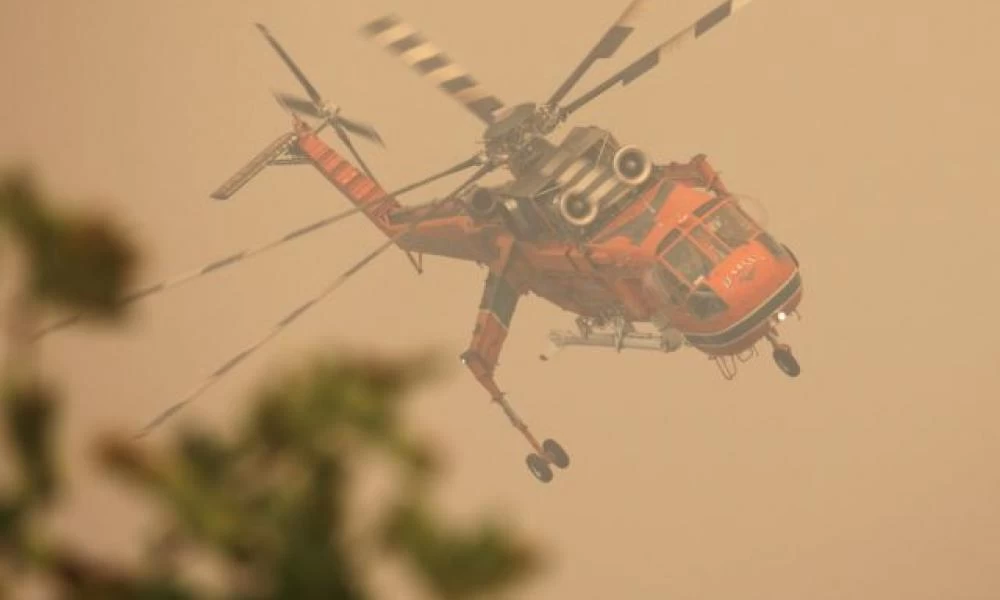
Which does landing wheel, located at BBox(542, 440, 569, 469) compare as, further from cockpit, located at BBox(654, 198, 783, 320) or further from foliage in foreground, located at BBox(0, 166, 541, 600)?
foliage in foreground, located at BBox(0, 166, 541, 600)

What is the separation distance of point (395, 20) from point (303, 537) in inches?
363

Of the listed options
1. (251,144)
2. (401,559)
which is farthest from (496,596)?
(251,144)

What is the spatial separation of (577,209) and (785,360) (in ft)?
5.15

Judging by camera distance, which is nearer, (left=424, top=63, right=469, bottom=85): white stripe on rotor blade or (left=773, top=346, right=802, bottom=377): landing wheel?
(left=424, top=63, right=469, bottom=85): white stripe on rotor blade

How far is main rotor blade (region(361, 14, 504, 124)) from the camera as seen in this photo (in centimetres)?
933

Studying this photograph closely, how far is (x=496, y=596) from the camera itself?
1.20 metres

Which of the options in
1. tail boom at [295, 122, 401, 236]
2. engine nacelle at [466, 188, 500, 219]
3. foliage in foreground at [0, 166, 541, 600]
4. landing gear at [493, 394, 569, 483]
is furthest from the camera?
tail boom at [295, 122, 401, 236]

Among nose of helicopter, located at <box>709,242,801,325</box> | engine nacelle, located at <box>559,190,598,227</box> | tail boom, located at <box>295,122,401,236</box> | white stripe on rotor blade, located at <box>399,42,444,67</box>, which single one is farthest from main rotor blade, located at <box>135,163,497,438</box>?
nose of helicopter, located at <box>709,242,801,325</box>

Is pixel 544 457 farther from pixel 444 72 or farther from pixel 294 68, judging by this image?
pixel 294 68

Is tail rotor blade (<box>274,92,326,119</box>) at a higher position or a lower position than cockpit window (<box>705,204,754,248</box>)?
higher

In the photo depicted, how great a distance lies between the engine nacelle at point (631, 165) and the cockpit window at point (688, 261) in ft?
1.40

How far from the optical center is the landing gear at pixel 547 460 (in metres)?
10.4

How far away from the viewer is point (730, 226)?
9.44m

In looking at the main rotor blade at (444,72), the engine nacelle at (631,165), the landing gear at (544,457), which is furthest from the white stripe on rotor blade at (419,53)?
the landing gear at (544,457)
